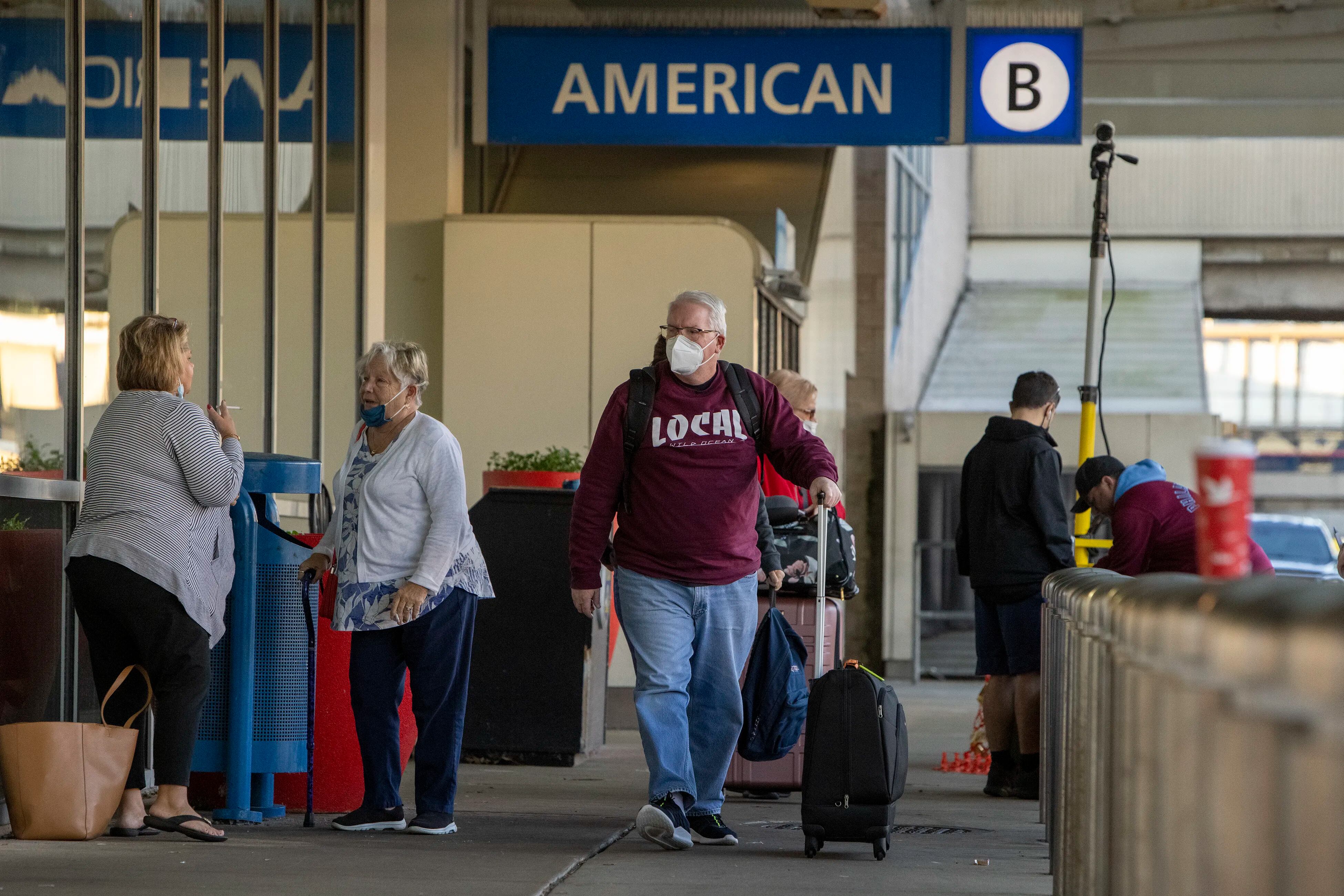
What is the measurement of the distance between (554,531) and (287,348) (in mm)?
1952

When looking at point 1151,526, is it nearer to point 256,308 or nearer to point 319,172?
point 256,308

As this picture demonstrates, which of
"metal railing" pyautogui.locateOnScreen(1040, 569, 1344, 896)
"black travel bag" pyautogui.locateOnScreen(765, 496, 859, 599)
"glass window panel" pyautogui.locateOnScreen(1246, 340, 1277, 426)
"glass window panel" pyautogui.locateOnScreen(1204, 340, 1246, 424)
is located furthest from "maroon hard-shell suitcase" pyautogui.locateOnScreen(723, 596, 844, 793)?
"glass window panel" pyautogui.locateOnScreen(1246, 340, 1277, 426)

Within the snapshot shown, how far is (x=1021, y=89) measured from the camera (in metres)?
8.45

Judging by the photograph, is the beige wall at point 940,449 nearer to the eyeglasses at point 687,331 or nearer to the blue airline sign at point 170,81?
the blue airline sign at point 170,81

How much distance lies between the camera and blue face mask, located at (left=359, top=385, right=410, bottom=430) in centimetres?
565

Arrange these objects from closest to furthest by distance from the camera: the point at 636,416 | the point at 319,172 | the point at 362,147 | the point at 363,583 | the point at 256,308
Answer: the point at 636,416 → the point at 363,583 → the point at 256,308 → the point at 319,172 → the point at 362,147

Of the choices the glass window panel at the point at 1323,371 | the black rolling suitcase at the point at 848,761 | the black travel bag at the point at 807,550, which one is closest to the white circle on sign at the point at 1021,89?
the black travel bag at the point at 807,550

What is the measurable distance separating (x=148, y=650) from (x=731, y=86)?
15.2ft

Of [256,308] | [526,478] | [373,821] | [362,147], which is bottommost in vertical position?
[373,821]

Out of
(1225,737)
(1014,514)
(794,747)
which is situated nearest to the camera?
(1225,737)

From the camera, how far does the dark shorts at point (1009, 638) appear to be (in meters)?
7.29

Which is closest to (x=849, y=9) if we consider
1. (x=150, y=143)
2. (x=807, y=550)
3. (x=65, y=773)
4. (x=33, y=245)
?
(x=807, y=550)

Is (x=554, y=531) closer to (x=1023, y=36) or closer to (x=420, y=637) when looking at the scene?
(x=420, y=637)

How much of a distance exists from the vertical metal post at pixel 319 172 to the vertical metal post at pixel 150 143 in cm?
209
